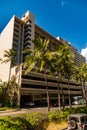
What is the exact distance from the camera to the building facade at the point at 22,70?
54.0m

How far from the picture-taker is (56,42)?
117250mm

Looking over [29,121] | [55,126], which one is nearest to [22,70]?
[55,126]

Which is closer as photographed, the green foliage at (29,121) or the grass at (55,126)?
the green foliage at (29,121)

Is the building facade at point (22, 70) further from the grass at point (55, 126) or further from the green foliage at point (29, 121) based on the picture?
the grass at point (55, 126)

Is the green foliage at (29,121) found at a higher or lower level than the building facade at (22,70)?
lower

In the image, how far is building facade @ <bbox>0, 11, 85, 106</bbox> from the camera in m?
54.0

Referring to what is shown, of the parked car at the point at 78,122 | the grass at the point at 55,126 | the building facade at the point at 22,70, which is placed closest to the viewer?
the parked car at the point at 78,122

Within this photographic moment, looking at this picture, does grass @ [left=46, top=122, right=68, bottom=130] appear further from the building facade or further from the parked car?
the building facade

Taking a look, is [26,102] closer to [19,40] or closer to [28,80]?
[28,80]

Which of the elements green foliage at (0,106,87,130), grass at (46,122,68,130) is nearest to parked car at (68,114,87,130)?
grass at (46,122,68,130)

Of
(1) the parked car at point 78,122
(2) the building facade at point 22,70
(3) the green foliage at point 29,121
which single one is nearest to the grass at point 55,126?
(3) the green foliage at point 29,121

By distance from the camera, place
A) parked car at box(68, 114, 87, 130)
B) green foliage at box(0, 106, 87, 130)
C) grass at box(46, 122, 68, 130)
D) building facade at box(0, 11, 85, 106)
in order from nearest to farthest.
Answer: green foliage at box(0, 106, 87, 130)
parked car at box(68, 114, 87, 130)
grass at box(46, 122, 68, 130)
building facade at box(0, 11, 85, 106)

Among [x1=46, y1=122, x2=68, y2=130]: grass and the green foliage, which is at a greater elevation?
the green foliage

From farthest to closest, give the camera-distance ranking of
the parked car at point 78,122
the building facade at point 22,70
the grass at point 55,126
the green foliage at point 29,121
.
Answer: the building facade at point 22,70, the grass at point 55,126, the parked car at point 78,122, the green foliage at point 29,121
